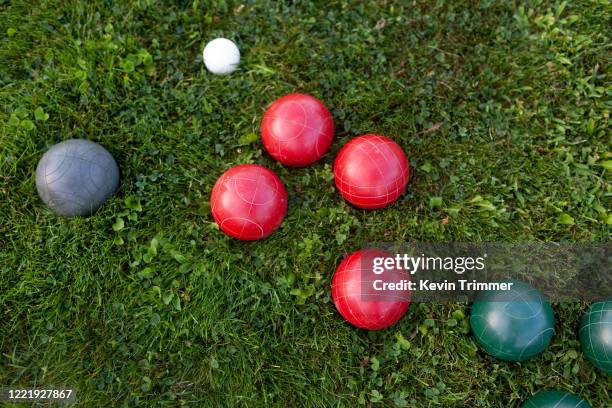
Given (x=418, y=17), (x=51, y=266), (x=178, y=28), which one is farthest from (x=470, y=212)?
(x=51, y=266)

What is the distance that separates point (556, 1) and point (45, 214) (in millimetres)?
4502

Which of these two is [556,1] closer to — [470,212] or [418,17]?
[418,17]

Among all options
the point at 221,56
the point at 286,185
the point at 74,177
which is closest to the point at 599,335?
the point at 286,185

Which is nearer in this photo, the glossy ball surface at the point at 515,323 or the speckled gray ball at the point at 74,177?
the glossy ball surface at the point at 515,323

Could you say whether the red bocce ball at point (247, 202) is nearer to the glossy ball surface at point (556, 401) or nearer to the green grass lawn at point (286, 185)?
the green grass lawn at point (286, 185)

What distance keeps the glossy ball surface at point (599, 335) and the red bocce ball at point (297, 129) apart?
7.09 ft

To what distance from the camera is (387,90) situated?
13.0ft

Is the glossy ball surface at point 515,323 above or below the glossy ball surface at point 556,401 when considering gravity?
above

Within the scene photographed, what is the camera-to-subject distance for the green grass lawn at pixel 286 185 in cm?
335

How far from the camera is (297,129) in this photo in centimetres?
336

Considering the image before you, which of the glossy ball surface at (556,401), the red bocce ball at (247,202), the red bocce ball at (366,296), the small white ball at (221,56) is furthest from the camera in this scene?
the small white ball at (221,56)

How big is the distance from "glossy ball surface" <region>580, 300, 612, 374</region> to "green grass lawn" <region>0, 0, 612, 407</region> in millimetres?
186

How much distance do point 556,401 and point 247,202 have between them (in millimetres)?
2320

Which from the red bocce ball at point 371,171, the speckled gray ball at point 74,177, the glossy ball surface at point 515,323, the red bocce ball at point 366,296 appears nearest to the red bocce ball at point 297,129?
the red bocce ball at point 371,171
